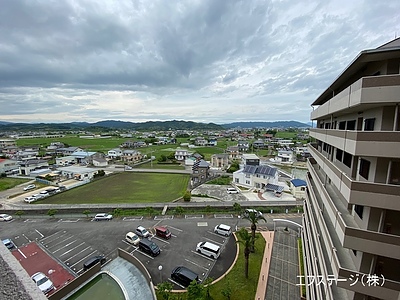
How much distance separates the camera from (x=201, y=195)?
1521 inches

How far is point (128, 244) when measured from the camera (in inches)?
902

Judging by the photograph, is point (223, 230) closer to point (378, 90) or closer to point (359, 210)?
point (359, 210)

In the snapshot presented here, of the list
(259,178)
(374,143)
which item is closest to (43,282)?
(374,143)

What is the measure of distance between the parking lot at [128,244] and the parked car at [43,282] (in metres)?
2.06

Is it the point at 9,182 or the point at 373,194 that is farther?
the point at 9,182

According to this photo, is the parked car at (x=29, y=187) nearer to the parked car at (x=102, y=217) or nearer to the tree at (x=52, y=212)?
the tree at (x=52, y=212)

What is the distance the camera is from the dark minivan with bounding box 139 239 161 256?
821 inches

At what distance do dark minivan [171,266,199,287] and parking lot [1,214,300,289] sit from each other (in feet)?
2.15

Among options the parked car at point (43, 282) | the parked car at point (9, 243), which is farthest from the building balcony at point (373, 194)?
the parked car at point (9, 243)

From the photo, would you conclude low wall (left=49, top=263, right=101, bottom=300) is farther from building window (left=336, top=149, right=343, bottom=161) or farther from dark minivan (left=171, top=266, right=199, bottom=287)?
building window (left=336, top=149, right=343, bottom=161)

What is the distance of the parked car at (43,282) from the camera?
16484 mm

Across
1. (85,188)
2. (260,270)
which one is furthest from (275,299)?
(85,188)

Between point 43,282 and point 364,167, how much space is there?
23.5m

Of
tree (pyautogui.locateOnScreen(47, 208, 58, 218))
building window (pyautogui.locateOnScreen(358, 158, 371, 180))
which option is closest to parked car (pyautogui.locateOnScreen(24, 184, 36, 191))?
tree (pyautogui.locateOnScreen(47, 208, 58, 218))
